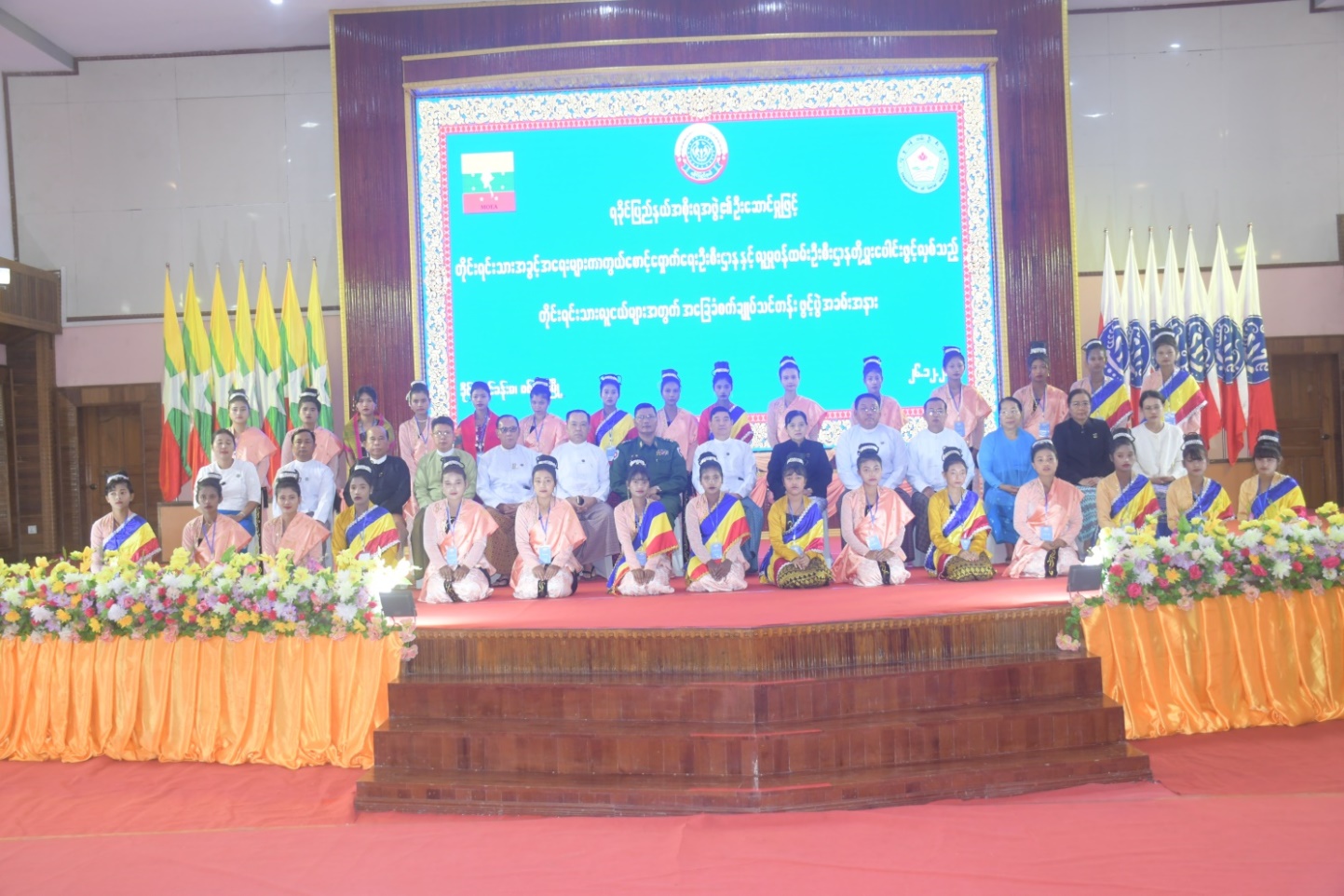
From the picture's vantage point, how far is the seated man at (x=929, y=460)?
261 inches

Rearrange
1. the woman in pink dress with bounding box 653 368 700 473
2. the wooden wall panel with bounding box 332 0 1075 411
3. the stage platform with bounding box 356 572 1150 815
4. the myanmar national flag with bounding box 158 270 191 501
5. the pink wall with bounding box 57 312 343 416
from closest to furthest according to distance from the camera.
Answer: the stage platform with bounding box 356 572 1150 815
the woman in pink dress with bounding box 653 368 700 473
the wooden wall panel with bounding box 332 0 1075 411
the myanmar national flag with bounding box 158 270 191 501
the pink wall with bounding box 57 312 343 416

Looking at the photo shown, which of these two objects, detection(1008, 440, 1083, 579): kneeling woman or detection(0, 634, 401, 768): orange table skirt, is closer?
detection(0, 634, 401, 768): orange table skirt

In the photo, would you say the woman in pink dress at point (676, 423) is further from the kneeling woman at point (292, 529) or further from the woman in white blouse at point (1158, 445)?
the woman in white blouse at point (1158, 445)

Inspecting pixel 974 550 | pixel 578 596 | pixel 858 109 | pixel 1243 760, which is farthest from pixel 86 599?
pixel 858 109

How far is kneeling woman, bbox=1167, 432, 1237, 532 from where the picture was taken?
19.8 feet

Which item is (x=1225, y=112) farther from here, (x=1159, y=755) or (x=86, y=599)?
(x=86, y=599)

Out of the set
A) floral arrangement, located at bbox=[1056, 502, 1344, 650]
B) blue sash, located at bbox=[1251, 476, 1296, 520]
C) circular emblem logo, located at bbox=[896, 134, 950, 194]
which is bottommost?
floral arrangement, located at bbox=[1056, 502, 1344, 650]

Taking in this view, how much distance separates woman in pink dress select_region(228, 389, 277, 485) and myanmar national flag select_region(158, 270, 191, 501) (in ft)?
3.30

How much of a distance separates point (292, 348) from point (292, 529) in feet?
9.81

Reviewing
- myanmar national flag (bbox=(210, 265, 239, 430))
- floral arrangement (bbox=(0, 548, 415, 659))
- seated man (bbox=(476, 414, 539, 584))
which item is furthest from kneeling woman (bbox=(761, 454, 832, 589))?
myanmar national flag (bbox=(210, 265, 239, 430))

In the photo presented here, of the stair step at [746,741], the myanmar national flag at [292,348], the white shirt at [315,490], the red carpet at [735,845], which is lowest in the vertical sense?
the red carpet at [735,845]

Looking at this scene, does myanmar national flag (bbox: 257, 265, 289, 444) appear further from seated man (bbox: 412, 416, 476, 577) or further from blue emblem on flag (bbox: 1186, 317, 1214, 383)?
blue emblem on flag (bbox: 1186, 317, 1214, 383)

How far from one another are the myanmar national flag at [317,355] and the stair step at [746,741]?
4475mm

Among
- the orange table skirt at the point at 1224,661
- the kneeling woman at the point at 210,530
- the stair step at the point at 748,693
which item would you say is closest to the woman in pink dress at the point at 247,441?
the kneeling woman at the point at 210,530
